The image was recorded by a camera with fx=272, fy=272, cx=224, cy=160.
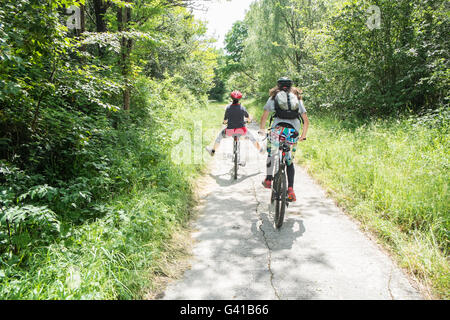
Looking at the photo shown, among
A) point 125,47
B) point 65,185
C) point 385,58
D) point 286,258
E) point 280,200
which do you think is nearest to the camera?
point 286,258

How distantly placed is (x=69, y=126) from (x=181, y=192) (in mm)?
2135

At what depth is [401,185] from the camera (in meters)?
4.30

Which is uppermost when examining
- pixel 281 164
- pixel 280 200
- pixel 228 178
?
pixel 281 164

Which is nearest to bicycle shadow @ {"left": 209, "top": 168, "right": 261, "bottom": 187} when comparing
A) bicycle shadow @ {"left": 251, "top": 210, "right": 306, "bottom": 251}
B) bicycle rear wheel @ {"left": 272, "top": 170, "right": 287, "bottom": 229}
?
bicycle shadow @ {"left": 251, "top": 210, "right": 306, "bottom": 251}

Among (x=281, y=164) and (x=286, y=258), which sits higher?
(x=281, y=164)

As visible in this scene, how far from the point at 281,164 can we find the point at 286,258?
1482mm

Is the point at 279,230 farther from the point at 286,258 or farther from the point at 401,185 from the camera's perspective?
the point at 401,185

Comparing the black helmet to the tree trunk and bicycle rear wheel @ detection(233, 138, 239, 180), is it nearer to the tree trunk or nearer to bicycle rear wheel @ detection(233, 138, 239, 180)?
bicycle rear wheel @ detection(233, 138, 239, 180)

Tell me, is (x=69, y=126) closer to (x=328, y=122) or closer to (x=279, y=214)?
(x=279, y=214)

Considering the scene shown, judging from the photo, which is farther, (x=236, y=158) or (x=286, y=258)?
(x=236, y=158)

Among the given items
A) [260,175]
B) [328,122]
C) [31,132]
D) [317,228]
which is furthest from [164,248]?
[328,122]

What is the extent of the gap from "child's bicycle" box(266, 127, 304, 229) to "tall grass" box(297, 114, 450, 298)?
4.17ft

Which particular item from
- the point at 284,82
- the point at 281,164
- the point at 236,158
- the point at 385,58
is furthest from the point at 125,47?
the point at 385,58

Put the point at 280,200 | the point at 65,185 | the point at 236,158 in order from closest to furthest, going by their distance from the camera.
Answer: the point at 65,185 < the point at 280,200 < the point at 236,158
